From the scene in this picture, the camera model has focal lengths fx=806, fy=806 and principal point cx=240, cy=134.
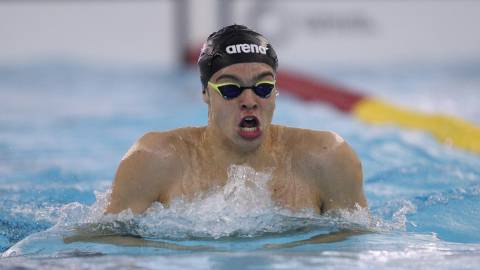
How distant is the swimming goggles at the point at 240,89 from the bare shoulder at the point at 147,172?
277mm

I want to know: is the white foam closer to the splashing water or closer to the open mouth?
the splashing water

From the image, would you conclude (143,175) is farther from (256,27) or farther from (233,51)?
(256,27)

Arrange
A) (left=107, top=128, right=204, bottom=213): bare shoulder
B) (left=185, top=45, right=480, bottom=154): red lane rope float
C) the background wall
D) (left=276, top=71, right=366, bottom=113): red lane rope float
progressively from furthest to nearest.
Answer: the background wall
(left=276, top=71, right=366, bottom=113): red lane rope float
(left=185, top=45, right=480, bottom=154): red lane rope float
(left=107, top=128, right=204, bottom=213): bare shoulder

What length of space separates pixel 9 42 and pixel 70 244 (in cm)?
821

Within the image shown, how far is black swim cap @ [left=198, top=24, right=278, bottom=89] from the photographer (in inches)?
113

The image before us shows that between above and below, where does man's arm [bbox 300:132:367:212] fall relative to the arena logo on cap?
below

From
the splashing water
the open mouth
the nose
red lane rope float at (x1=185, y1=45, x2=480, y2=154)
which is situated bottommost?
the splashing water

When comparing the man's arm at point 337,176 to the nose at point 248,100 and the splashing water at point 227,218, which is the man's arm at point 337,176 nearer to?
the splashing water at point 227,218

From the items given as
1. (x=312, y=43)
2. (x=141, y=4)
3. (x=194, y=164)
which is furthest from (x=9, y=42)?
(x=194, y=164)

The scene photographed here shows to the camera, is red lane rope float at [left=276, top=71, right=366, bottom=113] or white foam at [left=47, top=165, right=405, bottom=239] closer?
white foam at [left=47, top=165, right=405, bottom=239]

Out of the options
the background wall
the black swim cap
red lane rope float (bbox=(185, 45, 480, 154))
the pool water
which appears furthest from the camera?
the background wall

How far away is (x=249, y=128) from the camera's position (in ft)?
9.21

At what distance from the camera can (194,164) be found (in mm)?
2947

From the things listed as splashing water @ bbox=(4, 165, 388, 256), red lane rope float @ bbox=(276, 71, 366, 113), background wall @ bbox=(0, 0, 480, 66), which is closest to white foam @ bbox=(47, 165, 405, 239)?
splashing water @ bbox=(4, 165, 388, 256)
